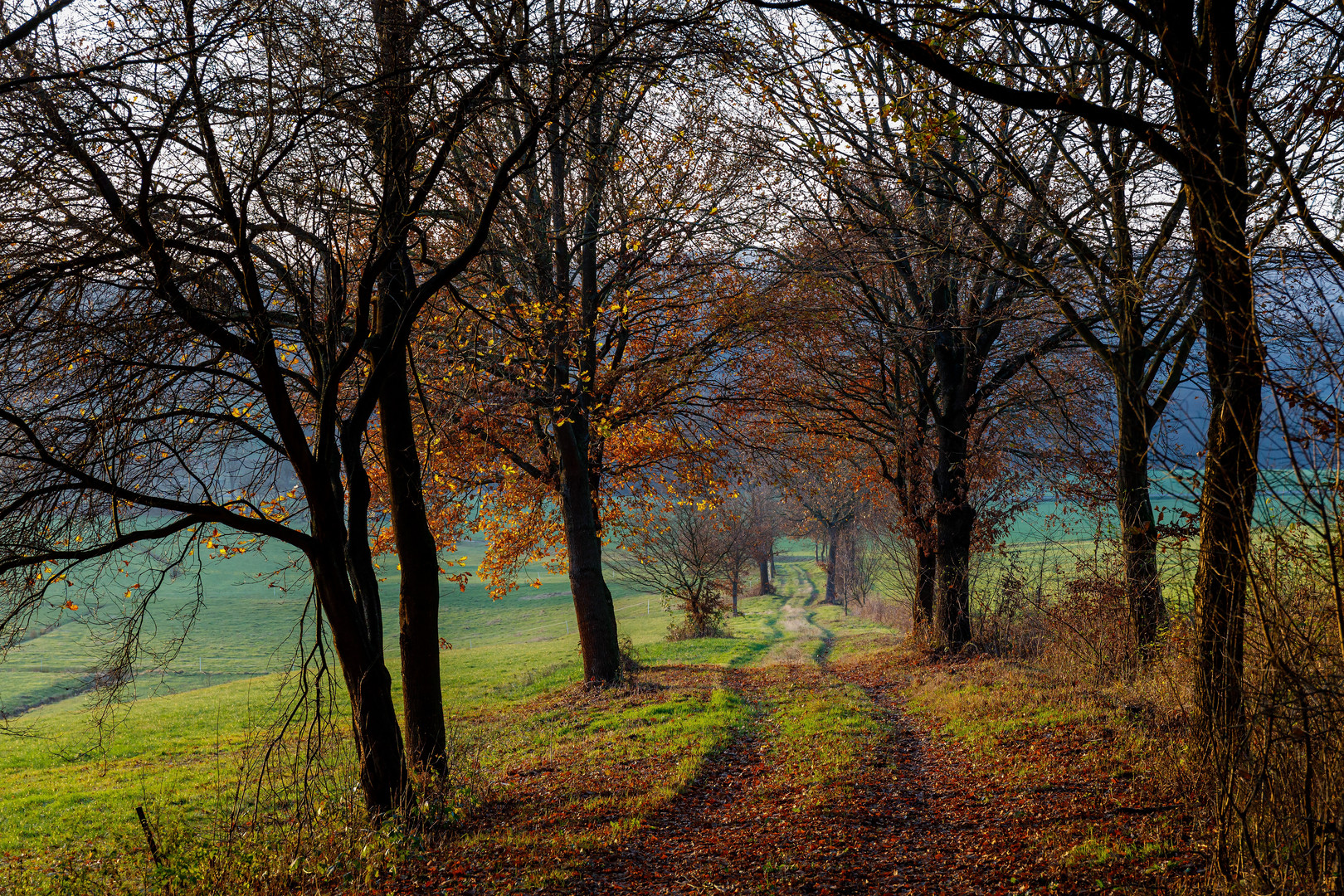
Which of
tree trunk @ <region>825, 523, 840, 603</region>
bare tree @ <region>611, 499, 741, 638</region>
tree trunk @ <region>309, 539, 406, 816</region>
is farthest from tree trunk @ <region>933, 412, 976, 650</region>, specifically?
tree trunk @ <region>825, 523, 840, 603</region>

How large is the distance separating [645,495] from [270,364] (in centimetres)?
1124

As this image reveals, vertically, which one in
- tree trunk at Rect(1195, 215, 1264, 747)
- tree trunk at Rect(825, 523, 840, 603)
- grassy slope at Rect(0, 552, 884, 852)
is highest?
tree trunk at Rect(1195, 215, 1264, 747)

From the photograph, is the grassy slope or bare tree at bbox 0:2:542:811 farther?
the grassy slope

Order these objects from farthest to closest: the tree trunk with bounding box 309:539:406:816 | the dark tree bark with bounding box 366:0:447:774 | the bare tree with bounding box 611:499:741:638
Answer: the bare tree with bounding box 611:499:741:638, the dark tree bark with bounding box 366:0:447:774, the tree trunk with bounding box 309:539:406:816

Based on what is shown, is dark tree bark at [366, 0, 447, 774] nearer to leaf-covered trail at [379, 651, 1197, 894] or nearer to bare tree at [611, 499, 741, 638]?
leaf-covered trail at [379, 651, 1197, 894]

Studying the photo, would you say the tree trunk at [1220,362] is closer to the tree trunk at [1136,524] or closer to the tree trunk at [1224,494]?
the tree trunk at [1224,494]

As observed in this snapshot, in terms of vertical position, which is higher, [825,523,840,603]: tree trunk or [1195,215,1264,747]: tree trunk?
[1195,215,1264,747]: tree trunk

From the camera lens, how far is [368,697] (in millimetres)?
6926

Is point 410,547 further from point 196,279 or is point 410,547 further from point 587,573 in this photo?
point 587,573

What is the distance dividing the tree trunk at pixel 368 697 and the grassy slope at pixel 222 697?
734mm

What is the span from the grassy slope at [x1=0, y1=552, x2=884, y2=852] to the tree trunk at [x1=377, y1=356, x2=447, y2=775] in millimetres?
1300

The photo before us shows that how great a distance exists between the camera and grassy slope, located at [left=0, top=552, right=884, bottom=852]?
1228 centimetres

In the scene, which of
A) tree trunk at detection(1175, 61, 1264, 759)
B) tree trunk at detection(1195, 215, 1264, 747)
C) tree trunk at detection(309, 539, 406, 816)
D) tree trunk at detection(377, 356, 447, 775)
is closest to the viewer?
tree trunk at detection(1195, 215, 1264, 747)

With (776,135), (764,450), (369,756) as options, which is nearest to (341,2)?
(776,135)
